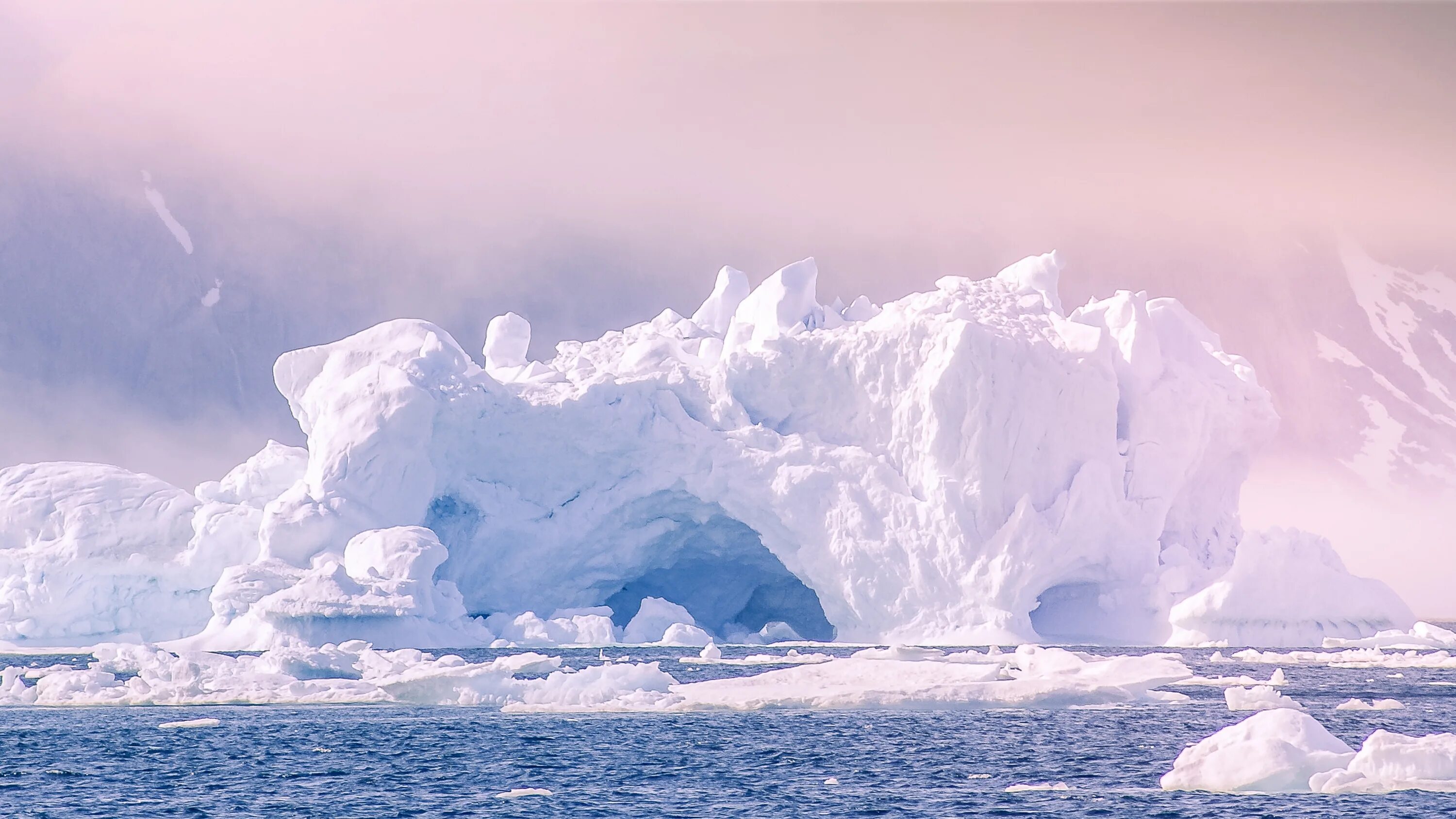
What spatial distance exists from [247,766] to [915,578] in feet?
83.2

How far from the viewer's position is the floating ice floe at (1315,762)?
721 inches

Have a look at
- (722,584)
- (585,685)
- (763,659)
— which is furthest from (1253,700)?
(722,584)

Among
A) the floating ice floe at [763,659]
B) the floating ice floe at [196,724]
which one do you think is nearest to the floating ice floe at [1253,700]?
the floating ice floe at [763,659]

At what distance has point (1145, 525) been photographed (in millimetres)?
46250

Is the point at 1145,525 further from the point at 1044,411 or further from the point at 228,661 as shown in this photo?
the point at 228,661

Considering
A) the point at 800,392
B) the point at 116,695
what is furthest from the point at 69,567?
the point at 800,392

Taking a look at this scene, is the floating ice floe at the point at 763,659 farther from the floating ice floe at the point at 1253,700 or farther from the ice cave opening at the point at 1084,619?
the floating ice floe at the point at 1253,700

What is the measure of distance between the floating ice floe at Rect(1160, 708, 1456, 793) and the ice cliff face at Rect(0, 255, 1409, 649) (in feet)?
79.4

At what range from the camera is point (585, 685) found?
28.9 meters

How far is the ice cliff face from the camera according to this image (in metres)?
44.4

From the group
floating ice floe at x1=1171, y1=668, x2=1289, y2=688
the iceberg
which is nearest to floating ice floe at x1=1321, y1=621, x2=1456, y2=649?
the iceberg

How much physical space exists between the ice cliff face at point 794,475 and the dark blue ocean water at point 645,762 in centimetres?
1354

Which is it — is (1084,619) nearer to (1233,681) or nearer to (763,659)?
(763,659)

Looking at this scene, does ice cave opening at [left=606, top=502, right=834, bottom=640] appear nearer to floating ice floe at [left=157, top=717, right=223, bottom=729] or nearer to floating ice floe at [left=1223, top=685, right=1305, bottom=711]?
floating ice floe at [left=157, top=717, right=223, bottom=729]
